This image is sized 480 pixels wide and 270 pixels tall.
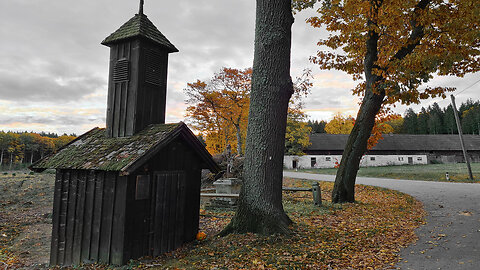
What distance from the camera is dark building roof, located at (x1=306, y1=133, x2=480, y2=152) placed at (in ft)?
164

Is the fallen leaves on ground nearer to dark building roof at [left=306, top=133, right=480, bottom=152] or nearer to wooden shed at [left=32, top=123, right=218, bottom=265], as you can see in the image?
wooden shed at [left=32, top=123, right=218, bottom=265]

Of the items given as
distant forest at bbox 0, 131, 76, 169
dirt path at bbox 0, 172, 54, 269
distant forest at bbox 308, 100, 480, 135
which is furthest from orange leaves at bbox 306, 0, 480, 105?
distant forest at bbox 0, 131, 76, 169

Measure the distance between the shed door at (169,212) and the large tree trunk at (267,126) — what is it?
1.42m

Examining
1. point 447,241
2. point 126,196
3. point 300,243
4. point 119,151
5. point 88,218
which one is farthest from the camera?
point 119,151

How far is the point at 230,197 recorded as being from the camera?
13.2 m

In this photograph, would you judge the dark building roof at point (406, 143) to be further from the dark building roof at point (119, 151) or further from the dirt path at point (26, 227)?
the dark building roof at point (119, 151)

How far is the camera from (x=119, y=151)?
737cm

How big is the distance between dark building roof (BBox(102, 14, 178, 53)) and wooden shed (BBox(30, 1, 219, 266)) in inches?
1.1

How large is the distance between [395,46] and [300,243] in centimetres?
955

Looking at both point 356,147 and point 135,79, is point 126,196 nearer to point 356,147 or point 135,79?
point 135,79

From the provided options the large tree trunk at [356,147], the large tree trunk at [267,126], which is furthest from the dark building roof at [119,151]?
the large tree trunk at [356,147]

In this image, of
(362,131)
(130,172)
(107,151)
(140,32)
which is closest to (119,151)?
(107,151)

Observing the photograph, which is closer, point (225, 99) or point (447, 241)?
point (447, 241)

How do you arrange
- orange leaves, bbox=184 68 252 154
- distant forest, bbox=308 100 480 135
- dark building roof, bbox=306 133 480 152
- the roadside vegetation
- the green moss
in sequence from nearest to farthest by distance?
the roadside vegetation
the green moss
orange leaves, bbox=184 68 252 154
dark building roof, bbox=306 133 480 152
distant forest, bbox=308 100 480 135
